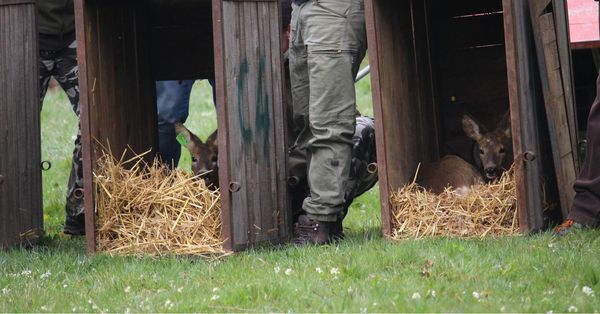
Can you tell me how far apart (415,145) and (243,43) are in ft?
5.02

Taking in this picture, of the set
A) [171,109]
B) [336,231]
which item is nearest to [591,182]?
[336,231]

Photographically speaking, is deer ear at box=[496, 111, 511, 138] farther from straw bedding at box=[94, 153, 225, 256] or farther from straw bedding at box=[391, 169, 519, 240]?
straw bedding at box=[94, 153, 225, 256]

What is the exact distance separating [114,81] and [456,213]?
91.4 inches

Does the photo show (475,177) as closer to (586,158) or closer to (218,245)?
(586,158)

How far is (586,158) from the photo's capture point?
6.09 metres

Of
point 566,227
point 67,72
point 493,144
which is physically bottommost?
point 566,227

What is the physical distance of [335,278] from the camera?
16.8ft

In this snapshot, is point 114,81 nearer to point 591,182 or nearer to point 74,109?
point 74,109

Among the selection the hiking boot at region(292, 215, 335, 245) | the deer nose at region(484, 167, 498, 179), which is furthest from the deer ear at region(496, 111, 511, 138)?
the hiking boot at region(292, 215, 335, 245)

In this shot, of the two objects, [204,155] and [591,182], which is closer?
[591,182]

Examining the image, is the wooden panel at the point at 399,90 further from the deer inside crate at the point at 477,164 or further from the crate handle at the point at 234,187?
the crate handle at the point at 234,187

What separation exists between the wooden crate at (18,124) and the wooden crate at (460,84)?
2.06m

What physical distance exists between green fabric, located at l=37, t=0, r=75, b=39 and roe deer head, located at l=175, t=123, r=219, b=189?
108cm

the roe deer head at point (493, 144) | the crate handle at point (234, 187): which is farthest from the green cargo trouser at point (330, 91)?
the roe deer head at point (493, 144)
